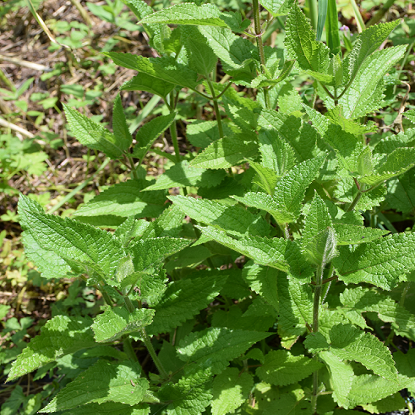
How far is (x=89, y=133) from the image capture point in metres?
2.01

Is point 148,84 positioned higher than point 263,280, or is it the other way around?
point 148,84

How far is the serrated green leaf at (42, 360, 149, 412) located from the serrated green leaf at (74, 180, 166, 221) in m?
0.73

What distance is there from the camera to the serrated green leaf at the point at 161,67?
1740mm

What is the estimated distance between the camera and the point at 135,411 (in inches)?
64.1

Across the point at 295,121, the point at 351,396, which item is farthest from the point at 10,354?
the point at 295,121

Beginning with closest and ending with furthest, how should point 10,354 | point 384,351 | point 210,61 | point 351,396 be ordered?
point 384,351 → point 351,396 → point 210,61 → point 10,354

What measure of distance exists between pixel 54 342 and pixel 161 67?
1.30 metres

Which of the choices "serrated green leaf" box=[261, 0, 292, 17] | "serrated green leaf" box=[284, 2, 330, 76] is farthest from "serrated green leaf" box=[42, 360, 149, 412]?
"serrated green leaf" box=[261, 0, 292, 17]

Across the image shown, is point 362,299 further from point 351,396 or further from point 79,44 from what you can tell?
point 79,44

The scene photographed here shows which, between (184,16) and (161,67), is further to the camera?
(161,67)

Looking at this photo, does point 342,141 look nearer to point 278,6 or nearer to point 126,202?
point 278,6

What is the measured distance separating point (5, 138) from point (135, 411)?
3.24 metres

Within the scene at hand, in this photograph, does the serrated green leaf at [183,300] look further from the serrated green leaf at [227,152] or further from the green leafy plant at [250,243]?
the serrated green leaf at [227,152]

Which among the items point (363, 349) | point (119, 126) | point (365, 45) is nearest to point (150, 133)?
point (119, 126)
